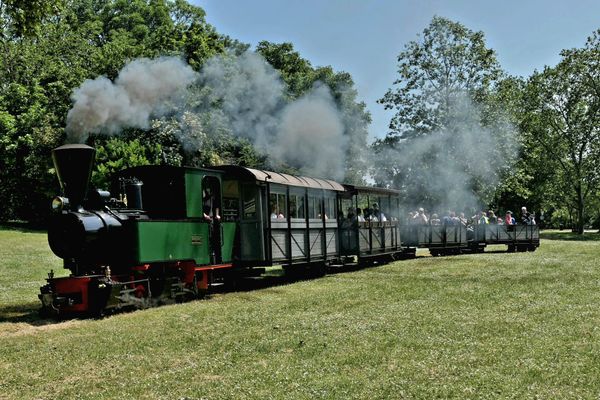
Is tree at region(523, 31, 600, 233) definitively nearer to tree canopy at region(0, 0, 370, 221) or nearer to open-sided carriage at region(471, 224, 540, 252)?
tree canopy at region(0, 0, 370, 221)

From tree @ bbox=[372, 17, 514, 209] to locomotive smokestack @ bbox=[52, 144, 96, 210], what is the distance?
80.0ft

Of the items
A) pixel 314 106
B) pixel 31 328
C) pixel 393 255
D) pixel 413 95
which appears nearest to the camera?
pixel 31 328

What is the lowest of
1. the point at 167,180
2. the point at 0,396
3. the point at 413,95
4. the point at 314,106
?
the point at 0,396

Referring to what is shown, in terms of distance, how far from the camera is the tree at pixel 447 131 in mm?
36188

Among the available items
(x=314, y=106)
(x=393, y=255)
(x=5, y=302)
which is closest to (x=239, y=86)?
(x=314, y=106)

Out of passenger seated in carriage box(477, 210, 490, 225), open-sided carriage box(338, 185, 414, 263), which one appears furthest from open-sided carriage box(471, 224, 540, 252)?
open-sided carriage box(338, 185, 414, 263)

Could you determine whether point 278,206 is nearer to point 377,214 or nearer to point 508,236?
point 377,214

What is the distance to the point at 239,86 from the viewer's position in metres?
25.8

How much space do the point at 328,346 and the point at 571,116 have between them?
48310 millimetres

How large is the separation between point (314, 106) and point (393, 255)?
7217mm

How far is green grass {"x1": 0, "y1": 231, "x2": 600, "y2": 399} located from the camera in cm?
676

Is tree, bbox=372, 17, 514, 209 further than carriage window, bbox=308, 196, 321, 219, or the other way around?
tree, bbox=372, 17, 514, 209

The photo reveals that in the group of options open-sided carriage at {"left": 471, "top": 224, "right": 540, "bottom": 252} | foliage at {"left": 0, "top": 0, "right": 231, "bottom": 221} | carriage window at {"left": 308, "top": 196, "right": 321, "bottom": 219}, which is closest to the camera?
carriage window at {"left": 308, "top": 196, "right": 321, "bottom": 219}

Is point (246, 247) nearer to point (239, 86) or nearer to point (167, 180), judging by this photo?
point (167, 180)
